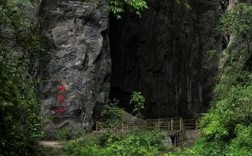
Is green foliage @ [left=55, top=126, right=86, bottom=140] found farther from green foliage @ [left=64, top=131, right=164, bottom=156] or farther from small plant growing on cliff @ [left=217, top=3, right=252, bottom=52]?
small plant growing on cliff @ [left=217, top=3, right=252, bottom=52]

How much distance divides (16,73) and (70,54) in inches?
587

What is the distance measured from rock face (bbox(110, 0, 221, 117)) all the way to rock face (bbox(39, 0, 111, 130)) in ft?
25.7

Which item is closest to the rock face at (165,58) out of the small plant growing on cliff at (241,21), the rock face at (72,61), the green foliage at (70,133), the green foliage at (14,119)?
the rock face at (72,61)

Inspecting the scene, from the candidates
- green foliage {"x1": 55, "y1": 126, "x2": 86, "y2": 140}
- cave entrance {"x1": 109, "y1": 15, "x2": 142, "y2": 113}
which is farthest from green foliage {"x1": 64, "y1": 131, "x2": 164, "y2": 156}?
cave entrance {"x1": 109, "y1": 15, "x2": 142, "y2": 113}

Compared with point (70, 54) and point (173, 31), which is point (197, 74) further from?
point (70, 54)

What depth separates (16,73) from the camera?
6.91m

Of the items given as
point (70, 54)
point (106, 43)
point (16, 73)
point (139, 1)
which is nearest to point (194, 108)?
point (106, 43)

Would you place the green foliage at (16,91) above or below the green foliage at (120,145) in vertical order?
above

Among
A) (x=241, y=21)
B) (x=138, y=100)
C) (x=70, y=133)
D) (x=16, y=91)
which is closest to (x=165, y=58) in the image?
(x=138, y=100)

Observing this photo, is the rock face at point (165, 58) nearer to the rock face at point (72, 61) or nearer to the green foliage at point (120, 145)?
the rock face at point (72, 61)

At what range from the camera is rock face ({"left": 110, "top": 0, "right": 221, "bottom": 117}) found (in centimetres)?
3059

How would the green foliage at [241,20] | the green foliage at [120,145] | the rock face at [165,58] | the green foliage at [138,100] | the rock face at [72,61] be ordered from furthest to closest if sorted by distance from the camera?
the rock face at [165,58]
the green foliage at [138,100]
the rock face at [72,61]
the green foliage at [241,20]
the green foliage at [120,145]

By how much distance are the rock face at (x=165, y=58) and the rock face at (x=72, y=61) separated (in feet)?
25.7

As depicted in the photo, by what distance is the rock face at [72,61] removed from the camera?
2100cm
